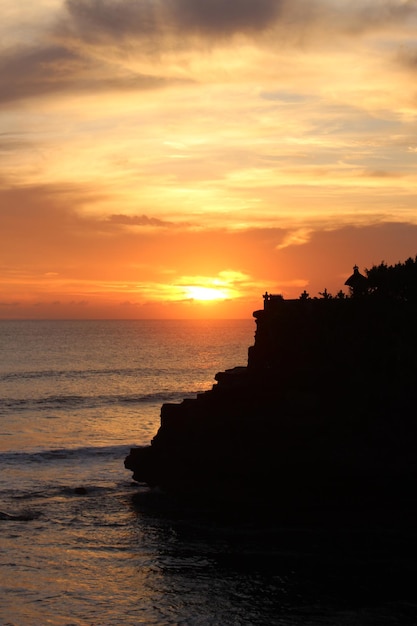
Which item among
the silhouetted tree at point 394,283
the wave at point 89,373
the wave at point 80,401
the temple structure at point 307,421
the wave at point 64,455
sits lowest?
the wave at point 64,455

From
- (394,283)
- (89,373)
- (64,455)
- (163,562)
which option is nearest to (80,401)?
(64,455)

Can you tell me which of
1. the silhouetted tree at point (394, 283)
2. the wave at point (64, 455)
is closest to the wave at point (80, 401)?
the wave at point (64, 455)

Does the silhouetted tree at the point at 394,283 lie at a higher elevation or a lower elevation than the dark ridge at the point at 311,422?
higher

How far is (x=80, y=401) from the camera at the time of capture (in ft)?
277

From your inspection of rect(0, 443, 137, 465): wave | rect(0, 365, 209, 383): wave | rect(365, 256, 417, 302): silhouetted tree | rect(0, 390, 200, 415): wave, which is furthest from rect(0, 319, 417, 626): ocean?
rect(0, 365, 209, 383): wave

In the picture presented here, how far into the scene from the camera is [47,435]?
60375 mm

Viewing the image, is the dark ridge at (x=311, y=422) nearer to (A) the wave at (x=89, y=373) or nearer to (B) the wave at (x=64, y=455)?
(B) the wave at (x=64, y=455)

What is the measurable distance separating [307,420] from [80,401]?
171ft

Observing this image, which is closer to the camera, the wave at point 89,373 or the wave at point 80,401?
the wave at point 80,401

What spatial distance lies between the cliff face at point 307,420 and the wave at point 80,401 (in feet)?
135

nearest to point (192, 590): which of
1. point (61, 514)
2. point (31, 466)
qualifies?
point (61, 514)

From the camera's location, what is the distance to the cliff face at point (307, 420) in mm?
34500

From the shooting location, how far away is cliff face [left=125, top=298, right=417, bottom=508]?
34.5 m

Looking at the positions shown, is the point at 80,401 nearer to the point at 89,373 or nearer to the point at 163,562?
the point at 89,373
